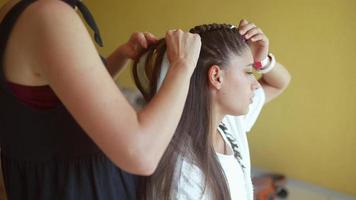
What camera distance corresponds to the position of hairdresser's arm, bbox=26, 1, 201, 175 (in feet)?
1.81

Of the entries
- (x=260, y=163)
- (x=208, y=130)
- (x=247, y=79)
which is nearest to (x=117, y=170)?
(x=208, y=130)

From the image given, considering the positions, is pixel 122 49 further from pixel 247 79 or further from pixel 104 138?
pixel 104 138

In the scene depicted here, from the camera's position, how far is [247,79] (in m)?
0.97

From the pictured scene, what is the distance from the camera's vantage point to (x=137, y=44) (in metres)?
0.90

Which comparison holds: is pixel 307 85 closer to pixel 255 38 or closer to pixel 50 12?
pixel 255 38

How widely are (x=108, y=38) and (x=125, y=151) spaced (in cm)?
153

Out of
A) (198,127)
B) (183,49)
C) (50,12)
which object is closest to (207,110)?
(198,127)

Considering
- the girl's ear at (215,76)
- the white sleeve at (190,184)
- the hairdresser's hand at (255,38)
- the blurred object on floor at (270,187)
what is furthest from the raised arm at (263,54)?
the blurred object on floor at (270,187)

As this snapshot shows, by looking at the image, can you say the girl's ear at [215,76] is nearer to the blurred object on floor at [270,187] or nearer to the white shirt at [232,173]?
the white shirt at [232,173]

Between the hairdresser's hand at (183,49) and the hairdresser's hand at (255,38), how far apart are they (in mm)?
291

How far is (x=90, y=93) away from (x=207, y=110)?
1.45 ft

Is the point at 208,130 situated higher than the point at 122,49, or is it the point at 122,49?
the point at 122,49

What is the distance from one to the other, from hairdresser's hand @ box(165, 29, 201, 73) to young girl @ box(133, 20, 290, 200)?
0.11 m

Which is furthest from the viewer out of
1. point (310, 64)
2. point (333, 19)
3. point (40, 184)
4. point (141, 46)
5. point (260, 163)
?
point (260, 163)
